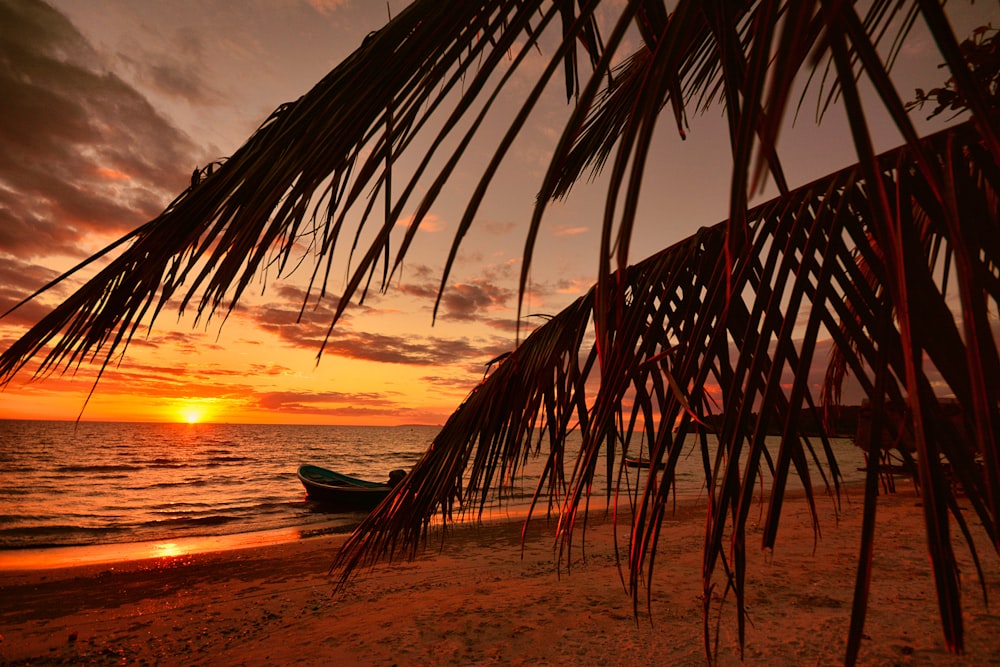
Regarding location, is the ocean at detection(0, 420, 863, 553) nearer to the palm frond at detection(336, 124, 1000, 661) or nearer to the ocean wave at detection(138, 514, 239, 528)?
the ocean wave at detection(138, 514, 239, 528)

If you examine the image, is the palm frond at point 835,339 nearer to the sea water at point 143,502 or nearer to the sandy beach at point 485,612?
the sandy beach at point 485,612

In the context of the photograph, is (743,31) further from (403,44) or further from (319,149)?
(319,149)

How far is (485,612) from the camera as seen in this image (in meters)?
5.48

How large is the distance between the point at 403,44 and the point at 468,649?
491 centimetres

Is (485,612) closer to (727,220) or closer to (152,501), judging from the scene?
(727,220)

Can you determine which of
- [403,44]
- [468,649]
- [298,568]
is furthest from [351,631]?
[403,44]

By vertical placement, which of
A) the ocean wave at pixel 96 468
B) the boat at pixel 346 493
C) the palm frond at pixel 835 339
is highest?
the palm frond at pixel 835 339

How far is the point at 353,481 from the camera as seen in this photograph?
18875 mm

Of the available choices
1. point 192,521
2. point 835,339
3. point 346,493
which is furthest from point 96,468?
point 835,339

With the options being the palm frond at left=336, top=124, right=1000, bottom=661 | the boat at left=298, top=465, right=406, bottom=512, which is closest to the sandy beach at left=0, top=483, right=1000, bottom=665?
the palm frond at left=336, top=124, right=1000, bottom=661

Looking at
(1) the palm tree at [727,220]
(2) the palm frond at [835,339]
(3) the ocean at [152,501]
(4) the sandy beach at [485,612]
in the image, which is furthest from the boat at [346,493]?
(1) the palm tree at [727,220]

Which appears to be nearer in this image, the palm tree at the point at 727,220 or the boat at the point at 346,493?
the palm tree at the point at 727,220

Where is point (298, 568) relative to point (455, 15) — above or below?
below

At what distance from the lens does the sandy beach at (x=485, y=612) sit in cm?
421
